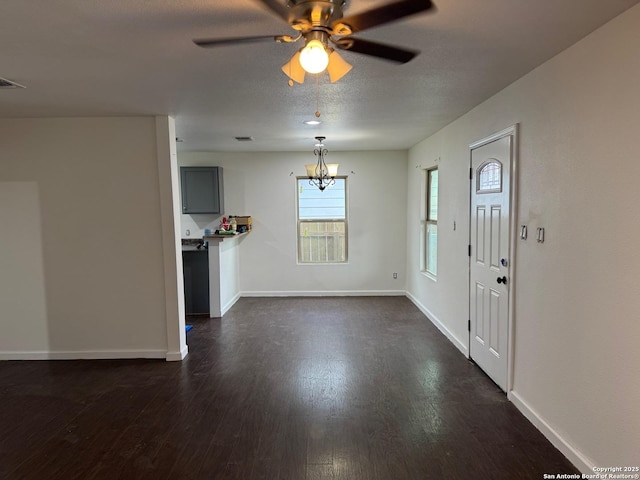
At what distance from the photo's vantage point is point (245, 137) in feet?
16.5

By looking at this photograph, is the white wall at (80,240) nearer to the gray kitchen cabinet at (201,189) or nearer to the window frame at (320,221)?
the gray kitchen cabinet at (201,189)

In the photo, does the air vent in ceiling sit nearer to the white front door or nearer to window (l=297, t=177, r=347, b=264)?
the white front door

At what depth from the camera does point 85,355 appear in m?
4.02

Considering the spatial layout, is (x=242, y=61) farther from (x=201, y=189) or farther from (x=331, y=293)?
(x=331, y=293)

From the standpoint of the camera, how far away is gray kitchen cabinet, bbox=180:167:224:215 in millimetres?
6324

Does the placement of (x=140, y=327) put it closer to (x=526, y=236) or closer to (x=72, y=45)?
(x=72, y=45)

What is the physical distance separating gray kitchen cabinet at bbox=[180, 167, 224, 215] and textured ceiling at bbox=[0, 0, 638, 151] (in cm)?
232

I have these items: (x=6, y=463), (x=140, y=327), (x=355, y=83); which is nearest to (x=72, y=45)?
(x=355, y=83)

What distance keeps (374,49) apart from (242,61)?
3.24 feet

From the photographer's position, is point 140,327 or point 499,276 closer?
point 499,276

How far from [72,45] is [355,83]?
1.71m

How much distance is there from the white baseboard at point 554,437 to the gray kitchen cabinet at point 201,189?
195 inches

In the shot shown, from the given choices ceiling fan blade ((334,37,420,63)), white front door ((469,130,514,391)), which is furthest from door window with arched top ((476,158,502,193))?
ceiling fan blade ((334,37,420,63))

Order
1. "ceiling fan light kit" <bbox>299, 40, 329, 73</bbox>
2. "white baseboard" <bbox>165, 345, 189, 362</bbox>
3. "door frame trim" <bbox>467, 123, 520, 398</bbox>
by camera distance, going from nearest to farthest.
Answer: "ceiling fan light kit" <bbox>299, 40, 329, 73</bbox> < "door frame trim" <bbox>467, 123, 520, 398</bbox> < "white baseboard" <bbox>165, 345, 189, 362</bbox>
